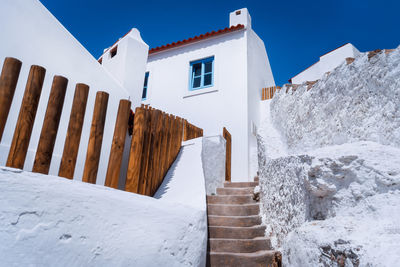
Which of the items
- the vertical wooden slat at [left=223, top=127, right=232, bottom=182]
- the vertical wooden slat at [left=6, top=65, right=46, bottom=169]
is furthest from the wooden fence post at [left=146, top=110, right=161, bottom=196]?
the vertical wooden slat at [left=223, top=127, right=232, bottom=182]

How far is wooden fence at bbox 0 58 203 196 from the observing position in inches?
87.2

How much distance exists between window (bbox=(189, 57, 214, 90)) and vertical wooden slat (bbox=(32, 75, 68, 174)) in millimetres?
7228

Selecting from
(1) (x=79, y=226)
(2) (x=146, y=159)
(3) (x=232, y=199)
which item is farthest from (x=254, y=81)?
(1) (x=79, y=226)

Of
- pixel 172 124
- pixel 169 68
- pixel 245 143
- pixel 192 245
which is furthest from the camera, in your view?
pixel 169 68

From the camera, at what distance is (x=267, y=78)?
36.8ft

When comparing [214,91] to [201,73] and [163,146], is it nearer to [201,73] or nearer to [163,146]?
[201,73]

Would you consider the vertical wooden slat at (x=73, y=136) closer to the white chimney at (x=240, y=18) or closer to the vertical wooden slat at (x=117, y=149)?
the vertical wooden slat at (x=117, y=149)

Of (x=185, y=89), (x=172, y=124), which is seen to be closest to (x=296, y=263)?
(x=172, y=124)

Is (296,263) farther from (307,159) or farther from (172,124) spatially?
(172,124)

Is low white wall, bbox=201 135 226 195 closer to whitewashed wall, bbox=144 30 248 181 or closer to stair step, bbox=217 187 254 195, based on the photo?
stair step, bbox=217 187 254 195

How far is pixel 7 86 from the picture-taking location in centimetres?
221

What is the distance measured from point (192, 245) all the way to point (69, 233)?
1458 millimetres

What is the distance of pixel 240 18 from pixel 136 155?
8060 mm

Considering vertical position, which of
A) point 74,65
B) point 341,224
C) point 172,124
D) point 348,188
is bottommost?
point 341,224
